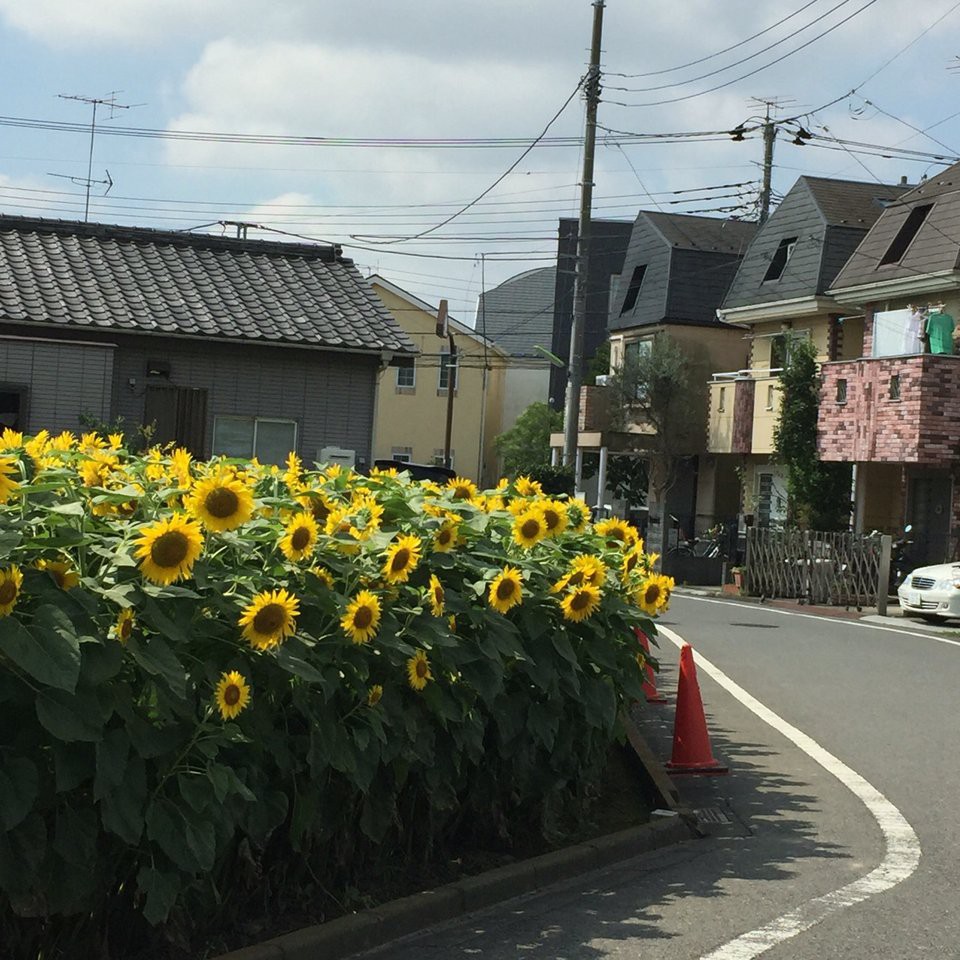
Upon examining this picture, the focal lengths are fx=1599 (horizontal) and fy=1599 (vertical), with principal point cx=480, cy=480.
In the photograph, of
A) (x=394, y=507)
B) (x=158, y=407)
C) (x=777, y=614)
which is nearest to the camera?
(x=394, y=507)

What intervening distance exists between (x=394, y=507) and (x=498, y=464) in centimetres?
6143

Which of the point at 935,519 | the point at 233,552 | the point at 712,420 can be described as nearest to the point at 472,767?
the point at 233,552

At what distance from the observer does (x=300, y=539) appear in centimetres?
567

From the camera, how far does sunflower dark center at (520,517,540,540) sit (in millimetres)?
7328

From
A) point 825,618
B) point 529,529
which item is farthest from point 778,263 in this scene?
point 529,529

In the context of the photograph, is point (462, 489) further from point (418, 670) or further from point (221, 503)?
point (221, 503)

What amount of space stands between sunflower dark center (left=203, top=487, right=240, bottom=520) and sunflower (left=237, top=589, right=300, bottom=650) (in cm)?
30

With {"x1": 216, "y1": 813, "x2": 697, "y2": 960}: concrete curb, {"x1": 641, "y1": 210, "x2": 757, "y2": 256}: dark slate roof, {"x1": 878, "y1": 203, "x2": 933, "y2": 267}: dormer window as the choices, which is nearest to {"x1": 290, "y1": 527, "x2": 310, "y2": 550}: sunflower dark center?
{"x1": 216, "y1": 813, "x2": 697, "y2": 960}: concrete curb

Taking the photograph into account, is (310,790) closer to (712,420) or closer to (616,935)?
(616,935)

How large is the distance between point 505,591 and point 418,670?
655 mm

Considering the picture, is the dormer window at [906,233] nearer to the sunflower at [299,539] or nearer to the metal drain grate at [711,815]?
the metal drain grate at [711,815]

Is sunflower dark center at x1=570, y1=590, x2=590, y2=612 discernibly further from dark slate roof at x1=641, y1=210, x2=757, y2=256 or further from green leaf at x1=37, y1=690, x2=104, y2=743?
dark slate roof at x1=641, y1=210, x2=757, y2=256

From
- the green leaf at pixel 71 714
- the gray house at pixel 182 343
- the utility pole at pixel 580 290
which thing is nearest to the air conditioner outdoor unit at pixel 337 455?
the gray house at pixel 182 343

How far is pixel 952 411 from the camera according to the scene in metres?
33.6
